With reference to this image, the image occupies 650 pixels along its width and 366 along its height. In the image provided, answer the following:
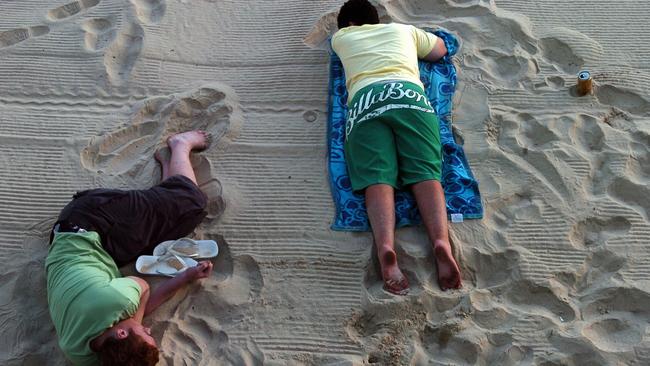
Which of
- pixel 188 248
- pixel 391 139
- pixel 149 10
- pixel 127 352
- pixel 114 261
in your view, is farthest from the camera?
pixel 149 10

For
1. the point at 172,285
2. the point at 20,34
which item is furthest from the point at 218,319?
the point at 20,34

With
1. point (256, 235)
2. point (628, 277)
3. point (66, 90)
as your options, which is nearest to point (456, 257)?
point (628, 277)

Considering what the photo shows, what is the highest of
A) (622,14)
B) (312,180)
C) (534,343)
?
(622,14)

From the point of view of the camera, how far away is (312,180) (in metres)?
3.66

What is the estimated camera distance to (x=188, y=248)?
335 cm

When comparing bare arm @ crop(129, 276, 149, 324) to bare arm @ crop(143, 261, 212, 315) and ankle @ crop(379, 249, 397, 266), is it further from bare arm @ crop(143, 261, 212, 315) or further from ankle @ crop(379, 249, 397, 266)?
ankle @ crop(379, 249, 397, 266)

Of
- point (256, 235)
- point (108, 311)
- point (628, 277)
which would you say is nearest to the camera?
point (108, 311)

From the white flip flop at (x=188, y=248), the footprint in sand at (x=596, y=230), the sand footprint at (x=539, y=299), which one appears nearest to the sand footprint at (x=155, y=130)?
the white flip flop at (x=188, y=248)

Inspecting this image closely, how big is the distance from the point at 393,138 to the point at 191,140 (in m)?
1.12

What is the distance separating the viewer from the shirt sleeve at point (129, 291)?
115 inches

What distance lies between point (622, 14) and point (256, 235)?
9.25 feet

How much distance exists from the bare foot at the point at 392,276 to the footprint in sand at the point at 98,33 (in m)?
2.46

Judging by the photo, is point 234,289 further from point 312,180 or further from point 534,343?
point 534,343

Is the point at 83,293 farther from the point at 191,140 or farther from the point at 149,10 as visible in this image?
the point at 149,10
